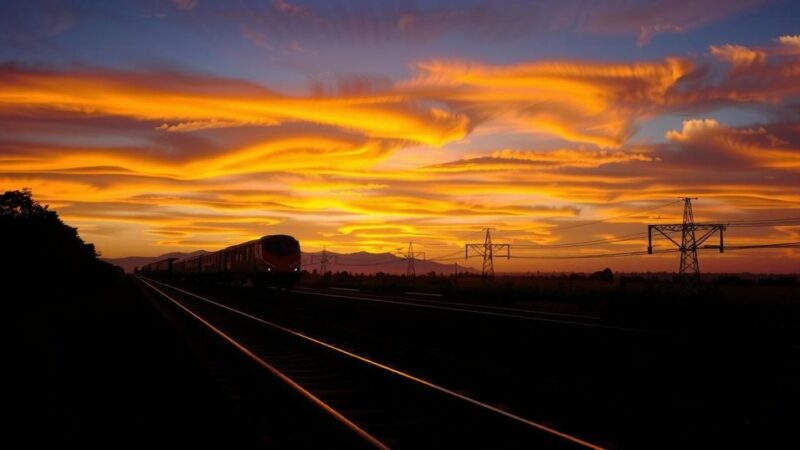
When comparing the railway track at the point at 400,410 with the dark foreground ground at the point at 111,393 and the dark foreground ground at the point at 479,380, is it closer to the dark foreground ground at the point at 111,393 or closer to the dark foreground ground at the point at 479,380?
the dark foreground ground at the point at 479,380

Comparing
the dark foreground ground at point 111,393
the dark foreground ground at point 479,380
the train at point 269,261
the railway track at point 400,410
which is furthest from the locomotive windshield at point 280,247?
the railway track at point 400,410

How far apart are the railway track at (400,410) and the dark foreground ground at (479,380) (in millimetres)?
485

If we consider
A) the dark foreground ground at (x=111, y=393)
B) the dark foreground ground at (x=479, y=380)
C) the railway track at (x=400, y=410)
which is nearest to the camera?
the railway track at (x=400, y=410)

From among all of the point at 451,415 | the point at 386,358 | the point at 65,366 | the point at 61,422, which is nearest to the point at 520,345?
the point at 386,358

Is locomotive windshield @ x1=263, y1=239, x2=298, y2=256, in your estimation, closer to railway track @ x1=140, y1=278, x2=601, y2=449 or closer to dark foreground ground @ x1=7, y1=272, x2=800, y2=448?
dark foreground ground @ x1=7, y1=272, x2=800, y2=448

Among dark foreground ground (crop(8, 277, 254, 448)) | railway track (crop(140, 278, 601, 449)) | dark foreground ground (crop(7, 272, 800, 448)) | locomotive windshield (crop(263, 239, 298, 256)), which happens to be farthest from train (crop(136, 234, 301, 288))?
railway track (crop(140, 278, 601, 449))

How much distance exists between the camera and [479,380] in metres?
11.5

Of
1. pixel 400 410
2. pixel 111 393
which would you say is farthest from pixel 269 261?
pixel 400 410

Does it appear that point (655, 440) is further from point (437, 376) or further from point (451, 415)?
point (437, 376)

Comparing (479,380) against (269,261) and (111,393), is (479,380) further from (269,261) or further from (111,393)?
(269,261)

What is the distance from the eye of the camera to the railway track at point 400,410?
7.29m

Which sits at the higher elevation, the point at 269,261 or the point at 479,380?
the point at 269,261

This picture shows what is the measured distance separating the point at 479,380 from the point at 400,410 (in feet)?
A: 9.35

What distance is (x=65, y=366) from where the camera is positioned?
530 inches
